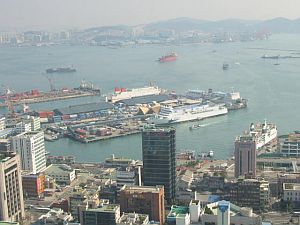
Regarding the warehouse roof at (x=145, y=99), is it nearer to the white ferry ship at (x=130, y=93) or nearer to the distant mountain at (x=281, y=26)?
the white ferry ship at (x=130, y=93)

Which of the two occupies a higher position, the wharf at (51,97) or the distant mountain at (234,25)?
the distant mountain at (234,25)

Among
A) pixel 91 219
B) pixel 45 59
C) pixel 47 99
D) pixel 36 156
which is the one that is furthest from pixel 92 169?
pixel 45 59

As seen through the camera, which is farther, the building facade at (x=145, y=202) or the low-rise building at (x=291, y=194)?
the low-rise building at (x=291, y=194)

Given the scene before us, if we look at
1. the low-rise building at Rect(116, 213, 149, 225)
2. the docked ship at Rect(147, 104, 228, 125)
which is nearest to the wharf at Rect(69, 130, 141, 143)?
the docked ship at Rect(147, 104, 228, 125)

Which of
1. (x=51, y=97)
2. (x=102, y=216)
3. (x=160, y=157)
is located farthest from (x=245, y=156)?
(x=51, y=97)

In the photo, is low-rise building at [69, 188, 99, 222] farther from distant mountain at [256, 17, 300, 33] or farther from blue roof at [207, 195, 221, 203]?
distant mountain at [256, 17, 300, 33]

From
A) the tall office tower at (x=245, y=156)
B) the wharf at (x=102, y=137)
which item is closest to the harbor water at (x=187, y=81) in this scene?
the wharf at (x=102, y=137)
